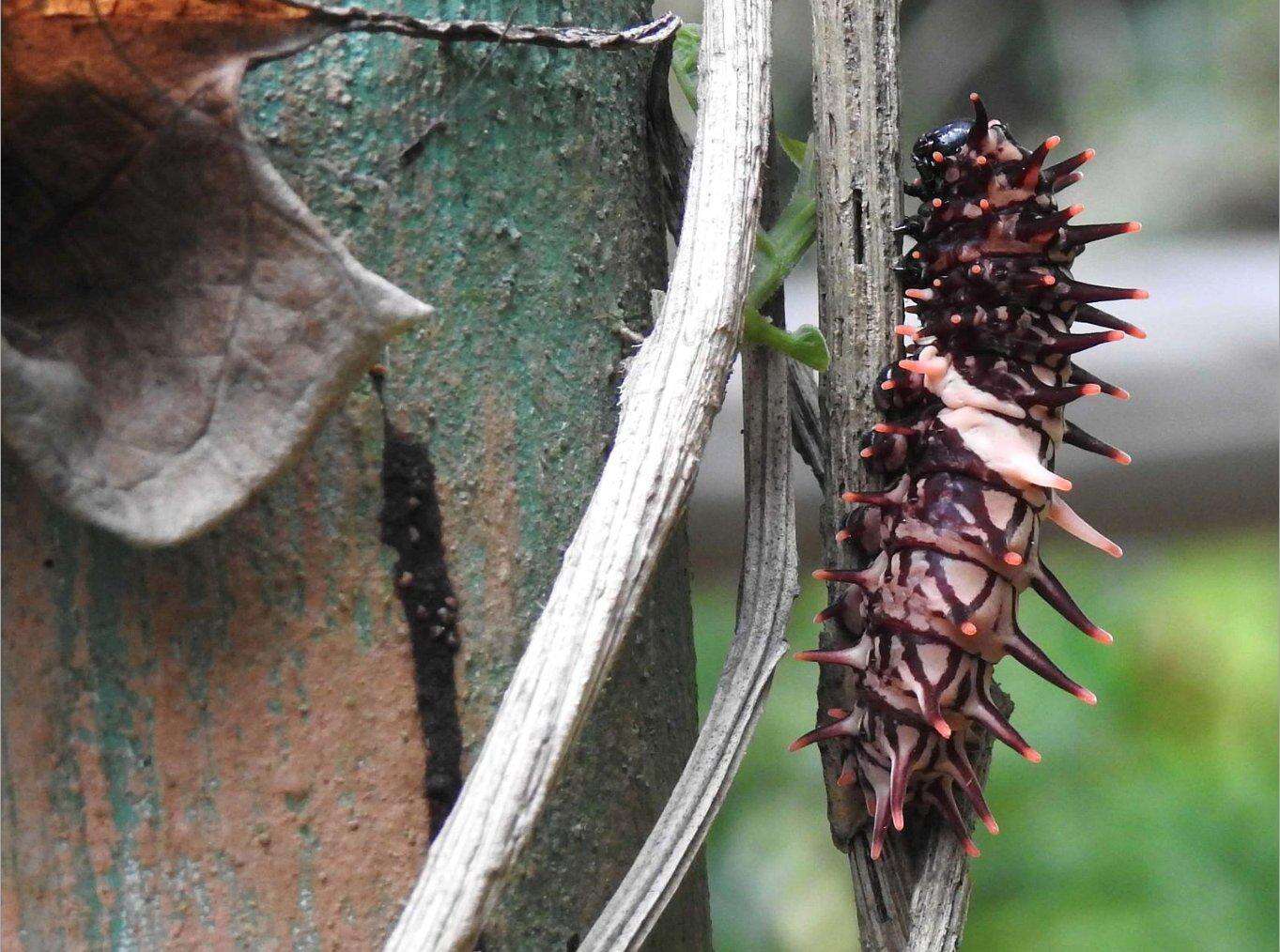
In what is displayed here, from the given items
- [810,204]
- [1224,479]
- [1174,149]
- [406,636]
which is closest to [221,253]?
[406,636]

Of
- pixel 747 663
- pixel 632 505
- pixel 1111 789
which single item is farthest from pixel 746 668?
pixel 1111 789

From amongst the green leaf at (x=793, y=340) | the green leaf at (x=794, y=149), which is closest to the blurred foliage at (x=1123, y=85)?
the green leaf at (x=794, y=149)

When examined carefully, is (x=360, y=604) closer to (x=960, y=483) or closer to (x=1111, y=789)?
(x=960, y=483)

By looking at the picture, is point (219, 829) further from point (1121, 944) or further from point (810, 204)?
point (1121, 944)

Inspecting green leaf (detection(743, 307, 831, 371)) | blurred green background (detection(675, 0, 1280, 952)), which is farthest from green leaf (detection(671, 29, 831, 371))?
blurred green background (detection(675, 0, 1280, 952))

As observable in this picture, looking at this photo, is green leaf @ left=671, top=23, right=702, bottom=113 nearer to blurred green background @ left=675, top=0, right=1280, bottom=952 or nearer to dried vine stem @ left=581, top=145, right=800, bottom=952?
dried vine stem @ left=581, top=145, right=800, bottom=952
